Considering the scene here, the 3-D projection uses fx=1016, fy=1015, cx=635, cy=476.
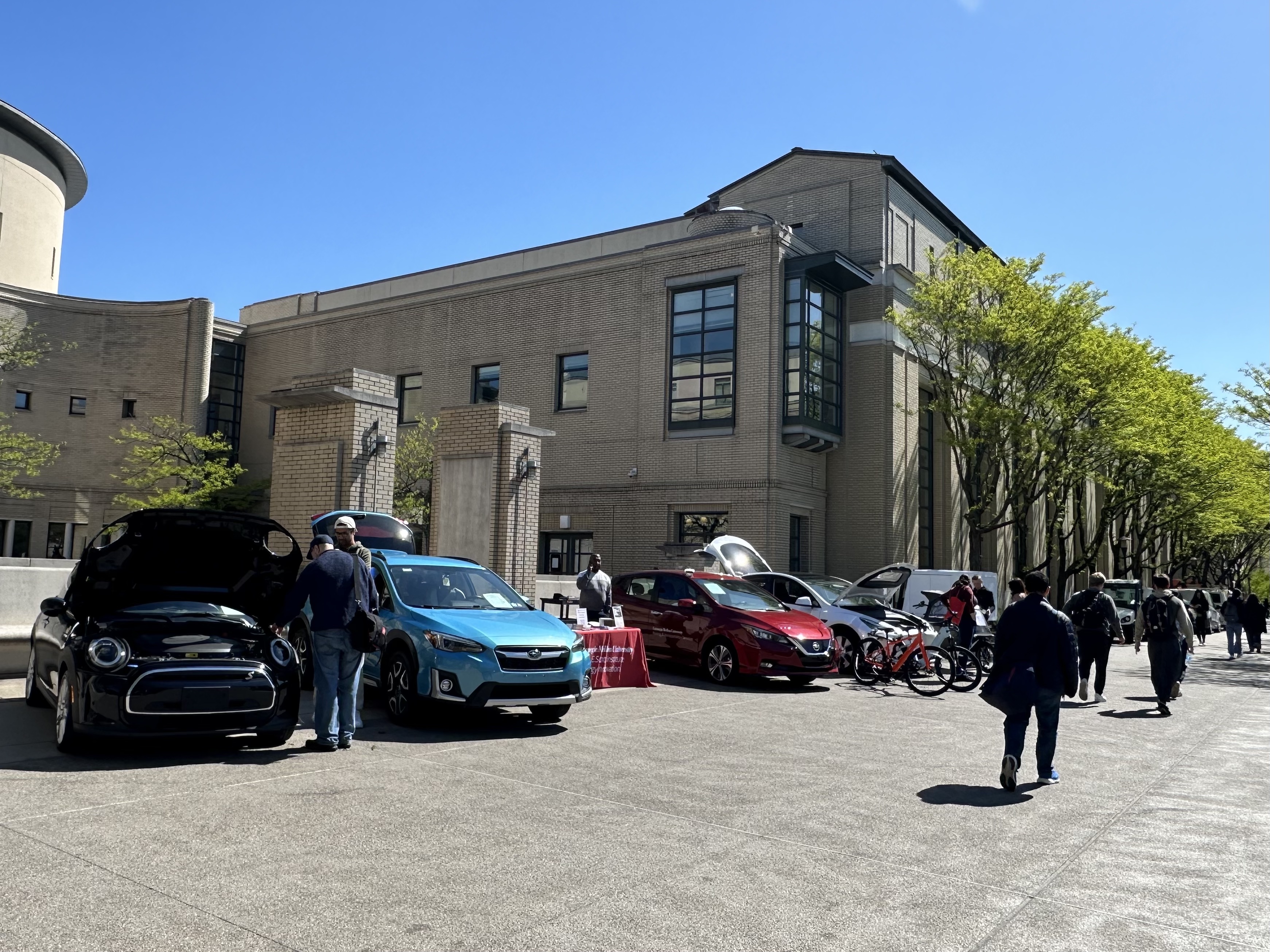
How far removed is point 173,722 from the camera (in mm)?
7383

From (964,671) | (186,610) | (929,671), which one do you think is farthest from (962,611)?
(186,610)

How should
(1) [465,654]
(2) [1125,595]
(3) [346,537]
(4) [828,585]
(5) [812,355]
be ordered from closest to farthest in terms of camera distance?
(3) [346,537], (1) [465,654], (4) [828,585], (5) [812,355], (2) [1125,595]

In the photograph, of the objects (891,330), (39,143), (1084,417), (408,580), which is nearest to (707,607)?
(408,580)

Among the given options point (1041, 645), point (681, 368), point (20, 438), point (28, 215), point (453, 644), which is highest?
point (28, 215)

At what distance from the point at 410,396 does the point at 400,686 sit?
89.2 ft

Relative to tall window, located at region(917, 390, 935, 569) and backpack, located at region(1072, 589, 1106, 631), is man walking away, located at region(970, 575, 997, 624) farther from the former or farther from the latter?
tall window, located at region(917, 390, 935, 569)

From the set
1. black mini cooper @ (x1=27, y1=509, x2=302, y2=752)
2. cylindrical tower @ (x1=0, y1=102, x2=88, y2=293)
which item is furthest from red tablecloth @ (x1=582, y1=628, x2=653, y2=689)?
cylindrical tower @ (x1=0, y1=102, x2=88, y2=293)

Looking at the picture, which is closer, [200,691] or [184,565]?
[200,691]

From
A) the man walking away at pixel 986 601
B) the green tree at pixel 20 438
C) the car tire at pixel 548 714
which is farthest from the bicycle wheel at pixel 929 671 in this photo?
the green tree at pixel 20 438

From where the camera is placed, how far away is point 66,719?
24.8 feet

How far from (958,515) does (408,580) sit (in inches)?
1098

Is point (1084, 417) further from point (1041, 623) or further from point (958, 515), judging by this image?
point (1041, 623)

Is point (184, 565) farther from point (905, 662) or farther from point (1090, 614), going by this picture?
point (1090, 614)

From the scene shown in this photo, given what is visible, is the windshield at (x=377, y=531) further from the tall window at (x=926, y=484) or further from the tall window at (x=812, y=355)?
the tall window at (x=926, y=484)
